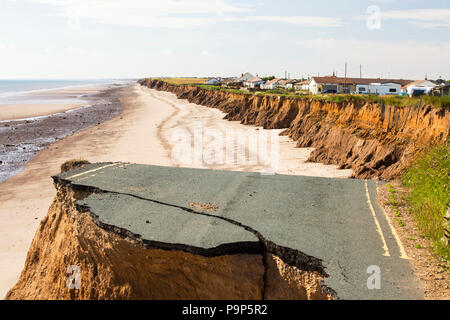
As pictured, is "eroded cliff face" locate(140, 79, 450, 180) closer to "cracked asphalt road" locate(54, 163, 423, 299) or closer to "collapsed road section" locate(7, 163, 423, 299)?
"cracked asphalt road" locate(54, 163, 423, 299)

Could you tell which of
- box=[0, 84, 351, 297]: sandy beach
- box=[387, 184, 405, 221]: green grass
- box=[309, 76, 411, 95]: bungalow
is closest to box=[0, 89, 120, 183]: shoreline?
box=[0, 84, 351, 297]: sandy beach

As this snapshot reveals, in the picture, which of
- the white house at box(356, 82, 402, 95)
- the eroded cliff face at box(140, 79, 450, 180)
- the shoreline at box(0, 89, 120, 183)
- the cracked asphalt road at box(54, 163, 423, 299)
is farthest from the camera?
the white house at box(356, 82, 402, 95)

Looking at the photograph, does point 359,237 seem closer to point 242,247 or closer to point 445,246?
point 445,246

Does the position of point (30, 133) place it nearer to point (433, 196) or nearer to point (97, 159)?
point (97, 159)

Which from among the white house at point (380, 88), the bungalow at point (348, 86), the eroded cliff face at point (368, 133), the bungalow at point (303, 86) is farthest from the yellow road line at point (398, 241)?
the bungalow at point (303, 86)

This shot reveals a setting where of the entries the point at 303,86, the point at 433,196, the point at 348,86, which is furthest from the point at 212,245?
the point at 303,86
